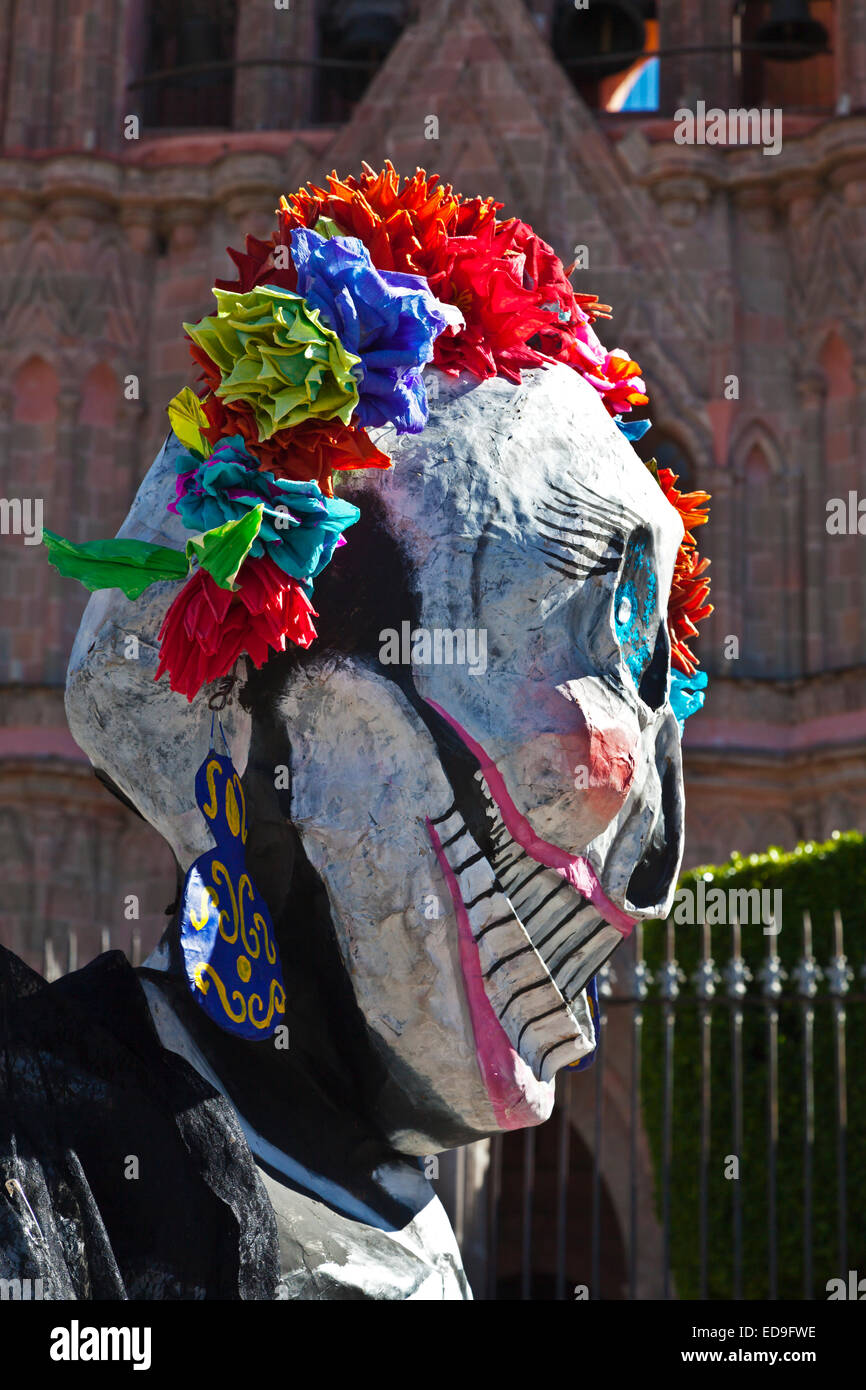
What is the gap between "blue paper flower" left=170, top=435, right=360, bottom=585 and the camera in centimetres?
222

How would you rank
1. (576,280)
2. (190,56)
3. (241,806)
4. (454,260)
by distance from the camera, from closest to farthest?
1. (241,806)
2. (454,260)
3. (576,280)
4. (190,56)

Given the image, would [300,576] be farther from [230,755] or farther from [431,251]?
[431,251]

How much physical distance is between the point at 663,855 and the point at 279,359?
798 millimetres

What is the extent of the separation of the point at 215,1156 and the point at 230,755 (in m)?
0.45

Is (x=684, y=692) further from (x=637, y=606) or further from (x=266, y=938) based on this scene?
(x=266, y=938)

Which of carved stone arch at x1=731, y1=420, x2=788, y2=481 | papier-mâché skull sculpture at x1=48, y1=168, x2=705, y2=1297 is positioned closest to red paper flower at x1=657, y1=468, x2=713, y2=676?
papier-mâché skull sculpture at x1=48, y1=168, x2=705, y2=1297

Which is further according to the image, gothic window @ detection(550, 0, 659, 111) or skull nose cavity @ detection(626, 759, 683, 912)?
gothic window @ detection(550, 0, 659, 111)

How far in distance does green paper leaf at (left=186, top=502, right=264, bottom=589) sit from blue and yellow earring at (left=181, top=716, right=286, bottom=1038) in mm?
267

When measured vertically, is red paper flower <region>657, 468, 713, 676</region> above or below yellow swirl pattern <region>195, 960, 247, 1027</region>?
above

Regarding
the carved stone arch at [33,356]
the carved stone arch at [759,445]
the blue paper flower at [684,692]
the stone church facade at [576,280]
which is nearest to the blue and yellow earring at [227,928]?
the blue paper flower at [684,692]

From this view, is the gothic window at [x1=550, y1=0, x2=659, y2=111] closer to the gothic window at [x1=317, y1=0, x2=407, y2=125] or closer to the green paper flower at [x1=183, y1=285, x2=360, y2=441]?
the gothic window at [x1=317, y1=0, x2=407, y2=125]

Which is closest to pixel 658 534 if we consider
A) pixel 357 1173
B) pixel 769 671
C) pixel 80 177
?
pixel 357 1173

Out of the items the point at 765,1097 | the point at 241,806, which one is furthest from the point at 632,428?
the point at 765,1097

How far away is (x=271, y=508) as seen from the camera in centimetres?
224
